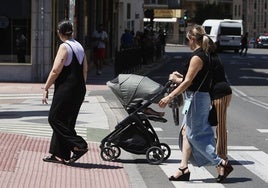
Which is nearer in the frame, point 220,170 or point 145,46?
point 220,170

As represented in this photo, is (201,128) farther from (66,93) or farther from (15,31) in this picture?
(15,31)

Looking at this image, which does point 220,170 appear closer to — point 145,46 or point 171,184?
point 171,184

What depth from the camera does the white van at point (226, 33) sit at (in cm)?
6159

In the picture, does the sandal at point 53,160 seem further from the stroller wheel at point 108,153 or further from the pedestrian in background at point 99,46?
the pedestrian in background at point 99,46

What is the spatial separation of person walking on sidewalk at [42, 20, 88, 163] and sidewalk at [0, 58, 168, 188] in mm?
279

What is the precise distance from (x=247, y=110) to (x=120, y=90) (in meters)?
9.16

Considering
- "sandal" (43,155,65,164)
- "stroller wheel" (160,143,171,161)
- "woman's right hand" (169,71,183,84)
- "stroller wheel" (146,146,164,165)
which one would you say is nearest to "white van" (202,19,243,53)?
"stroller wheel" (160,143,171,161)

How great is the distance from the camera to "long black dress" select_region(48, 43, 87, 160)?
9586 millimetres

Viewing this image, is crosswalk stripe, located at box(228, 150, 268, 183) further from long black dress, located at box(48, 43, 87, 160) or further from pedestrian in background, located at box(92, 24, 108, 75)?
pedestrian in background, located at box(92, 24, 108, 75)

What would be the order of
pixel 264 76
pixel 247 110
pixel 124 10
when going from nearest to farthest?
pixel 247 110 < pixel 264 76 < pixel 124 10

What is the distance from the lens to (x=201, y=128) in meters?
8.95

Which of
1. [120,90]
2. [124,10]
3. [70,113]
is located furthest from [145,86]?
[124,10]

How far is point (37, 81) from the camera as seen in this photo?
25.6 meters

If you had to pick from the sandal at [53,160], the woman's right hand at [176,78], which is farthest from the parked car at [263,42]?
the woman's right hand at [176,78]
